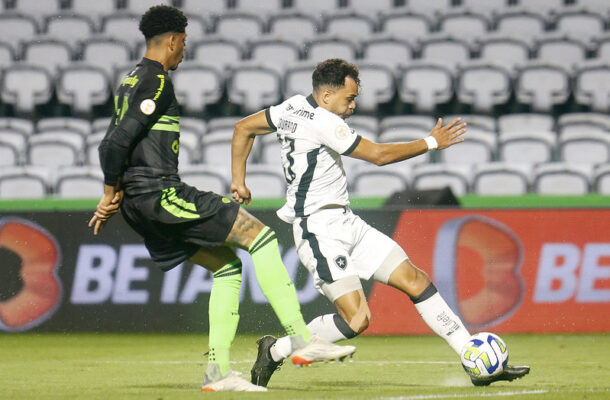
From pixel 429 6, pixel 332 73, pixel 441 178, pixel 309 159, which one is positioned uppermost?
pixel 332 73

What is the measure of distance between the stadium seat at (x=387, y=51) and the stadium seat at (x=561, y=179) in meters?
3.18

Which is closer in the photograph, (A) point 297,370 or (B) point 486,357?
(B) point 486,357

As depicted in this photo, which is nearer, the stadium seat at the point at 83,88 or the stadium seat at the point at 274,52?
the stadium seat at the point at 83,88

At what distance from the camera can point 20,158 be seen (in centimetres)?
1307

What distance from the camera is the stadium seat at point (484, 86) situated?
1371cm

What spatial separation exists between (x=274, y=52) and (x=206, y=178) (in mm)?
3646

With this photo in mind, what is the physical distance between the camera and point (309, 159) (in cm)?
599

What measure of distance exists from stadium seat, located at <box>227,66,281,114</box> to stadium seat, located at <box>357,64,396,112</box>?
3.65 ft

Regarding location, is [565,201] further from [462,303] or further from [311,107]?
[311,107]

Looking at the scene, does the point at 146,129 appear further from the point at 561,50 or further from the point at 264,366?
the point at 561,50

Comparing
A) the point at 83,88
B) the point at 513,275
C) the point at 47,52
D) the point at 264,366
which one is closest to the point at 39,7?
the point at 47,52

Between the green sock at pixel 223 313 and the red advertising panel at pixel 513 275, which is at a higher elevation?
the green sock at pixel 223 313

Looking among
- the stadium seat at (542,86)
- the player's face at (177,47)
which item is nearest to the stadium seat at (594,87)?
the stadium seat at (542,86)

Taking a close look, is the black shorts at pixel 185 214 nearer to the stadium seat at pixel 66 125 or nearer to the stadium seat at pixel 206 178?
the stadium seat at pixel 206 178
